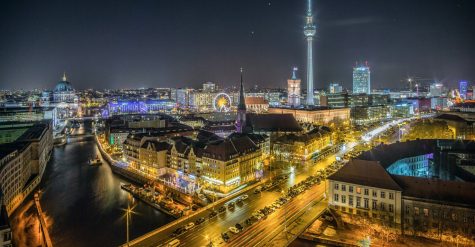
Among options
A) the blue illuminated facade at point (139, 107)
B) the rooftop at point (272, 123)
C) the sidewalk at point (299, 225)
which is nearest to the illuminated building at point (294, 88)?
the blue illuminated facade at point (139, 107)

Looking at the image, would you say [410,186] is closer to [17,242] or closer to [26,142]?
[17,242]

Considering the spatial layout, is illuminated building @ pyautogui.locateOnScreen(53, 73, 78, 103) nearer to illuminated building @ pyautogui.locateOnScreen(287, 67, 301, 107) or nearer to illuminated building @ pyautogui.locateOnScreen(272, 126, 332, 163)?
illuminated building @ pyautogui.locateOnScreen(287, 67, 301, 107)

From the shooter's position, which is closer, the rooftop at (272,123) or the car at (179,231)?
the car at (179,231)

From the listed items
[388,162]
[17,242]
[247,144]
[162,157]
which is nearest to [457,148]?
[388,162]

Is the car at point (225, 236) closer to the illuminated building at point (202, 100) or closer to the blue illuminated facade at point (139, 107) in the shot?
the blue illuminated facade at point (139, 107)

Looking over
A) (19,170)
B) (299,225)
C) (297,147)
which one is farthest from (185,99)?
(299,225)

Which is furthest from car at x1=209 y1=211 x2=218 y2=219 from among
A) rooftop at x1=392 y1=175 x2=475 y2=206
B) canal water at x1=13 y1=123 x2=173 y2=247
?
rooftop at x1=392 y1=175 x2=475 y2=206
